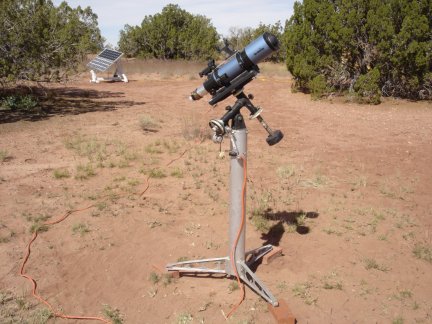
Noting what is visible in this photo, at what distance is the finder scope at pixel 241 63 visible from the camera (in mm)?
2865

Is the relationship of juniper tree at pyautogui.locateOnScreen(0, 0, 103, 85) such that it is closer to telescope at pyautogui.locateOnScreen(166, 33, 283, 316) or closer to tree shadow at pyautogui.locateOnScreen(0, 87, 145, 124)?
tree shadow at pyautogui.locateOnScreen(0, 87, 145, 124)

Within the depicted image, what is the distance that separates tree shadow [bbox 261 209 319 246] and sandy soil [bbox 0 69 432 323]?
0.07ft

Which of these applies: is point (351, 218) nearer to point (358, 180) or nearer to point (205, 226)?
point (358, 180)

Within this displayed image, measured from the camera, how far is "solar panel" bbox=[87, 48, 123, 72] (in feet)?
54.1

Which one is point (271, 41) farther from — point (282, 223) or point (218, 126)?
point (282, 223)

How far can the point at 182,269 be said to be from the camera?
3508mm

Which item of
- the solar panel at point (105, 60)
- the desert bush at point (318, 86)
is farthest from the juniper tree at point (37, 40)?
the desert bush at point (318, 86)

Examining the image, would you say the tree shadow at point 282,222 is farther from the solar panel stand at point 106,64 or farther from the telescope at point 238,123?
the solar panel stand at point 106,64

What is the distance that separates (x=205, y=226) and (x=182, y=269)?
1087mm

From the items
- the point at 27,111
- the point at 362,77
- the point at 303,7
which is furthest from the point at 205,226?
the point at 303,7

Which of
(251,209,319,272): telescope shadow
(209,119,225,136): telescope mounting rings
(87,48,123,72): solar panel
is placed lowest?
(251,209,319,272): telescope shadow

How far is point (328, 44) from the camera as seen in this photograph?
12.5m

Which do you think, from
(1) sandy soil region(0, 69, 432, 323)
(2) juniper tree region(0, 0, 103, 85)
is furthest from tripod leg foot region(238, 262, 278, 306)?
(2) juniper tree region(0, 0, 103, 85)

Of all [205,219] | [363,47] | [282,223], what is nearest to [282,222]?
[282,223]
